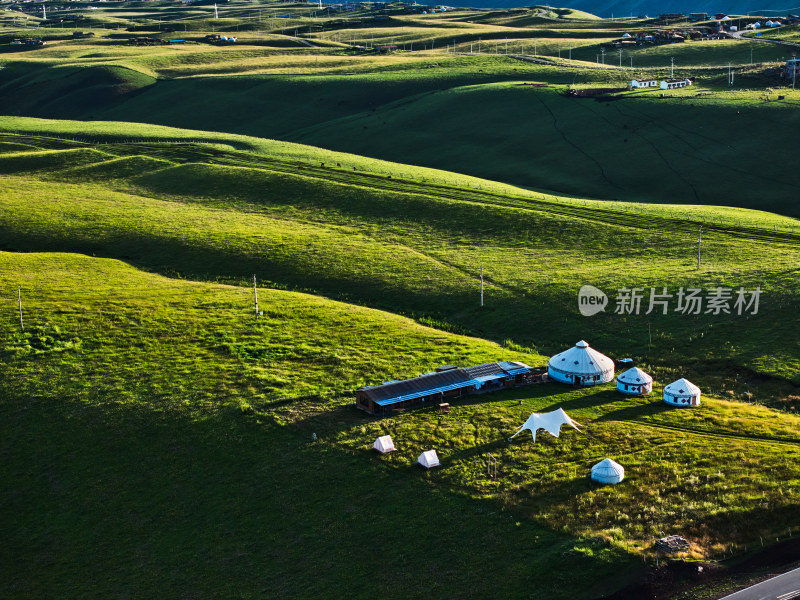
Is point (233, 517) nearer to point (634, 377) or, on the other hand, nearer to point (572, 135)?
point (634, 377)

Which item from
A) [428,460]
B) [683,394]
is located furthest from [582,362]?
[428,460]

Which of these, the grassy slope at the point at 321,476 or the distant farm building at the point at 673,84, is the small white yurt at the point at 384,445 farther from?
the distant farm building at the point at 673,84

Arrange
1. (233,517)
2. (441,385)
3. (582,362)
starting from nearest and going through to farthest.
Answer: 1. (233,517)
2. (441,385)
3. (582,362)

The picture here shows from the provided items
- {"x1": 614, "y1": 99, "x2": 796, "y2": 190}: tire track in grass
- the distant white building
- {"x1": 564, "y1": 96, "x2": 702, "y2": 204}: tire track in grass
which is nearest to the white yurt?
{"x1": 564, "y1": 96, "x2": 702, "y2": 204}: tire track in grass

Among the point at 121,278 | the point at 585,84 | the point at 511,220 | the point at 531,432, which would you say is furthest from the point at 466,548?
the point at 585,84

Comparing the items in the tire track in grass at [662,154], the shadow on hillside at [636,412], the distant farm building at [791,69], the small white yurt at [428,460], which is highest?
the distant farm building at [791,69]

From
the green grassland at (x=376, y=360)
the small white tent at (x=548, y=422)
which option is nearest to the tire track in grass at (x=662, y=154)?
the green grassland at (x=376, y=360)
